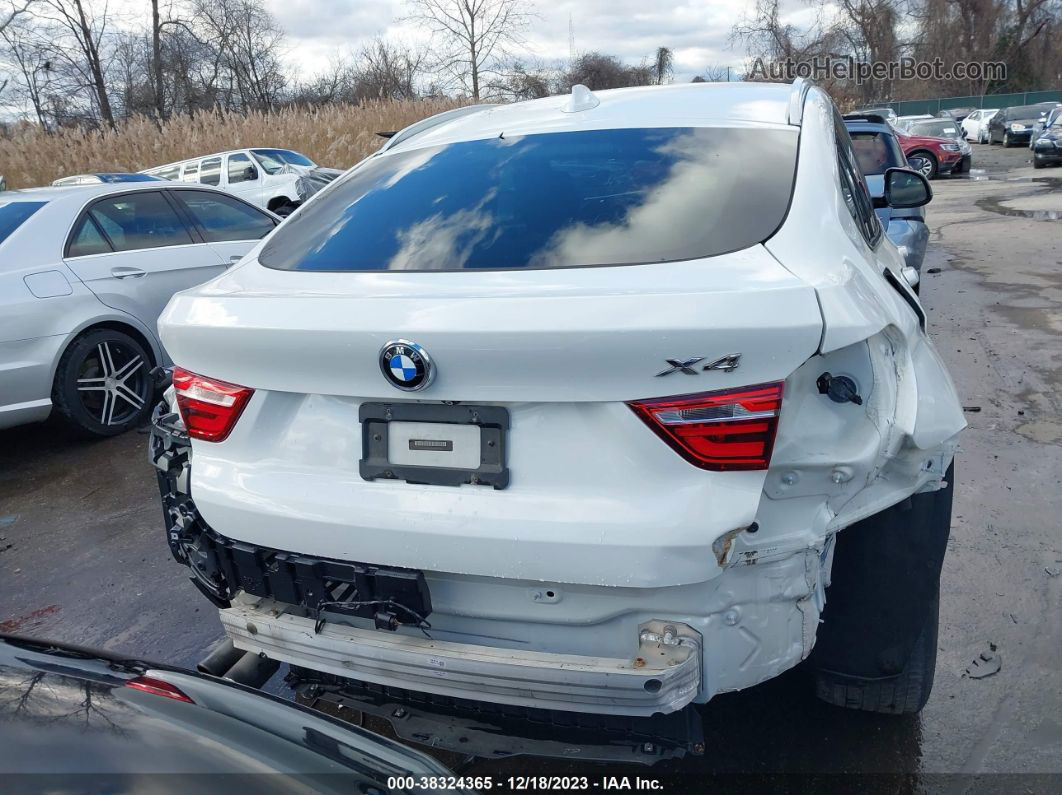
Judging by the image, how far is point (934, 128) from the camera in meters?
25.4

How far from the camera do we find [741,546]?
74.0 inches

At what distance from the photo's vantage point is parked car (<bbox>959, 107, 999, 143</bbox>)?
36188 millimetres

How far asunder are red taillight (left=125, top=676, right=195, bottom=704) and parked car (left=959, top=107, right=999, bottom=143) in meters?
40.1

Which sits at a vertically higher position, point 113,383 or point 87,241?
point 87,241

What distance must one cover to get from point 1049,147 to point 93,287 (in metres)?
24.1

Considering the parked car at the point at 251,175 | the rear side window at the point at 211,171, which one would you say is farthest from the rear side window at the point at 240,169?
the rear side window at the point at 211,171

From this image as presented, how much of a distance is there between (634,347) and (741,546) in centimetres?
50

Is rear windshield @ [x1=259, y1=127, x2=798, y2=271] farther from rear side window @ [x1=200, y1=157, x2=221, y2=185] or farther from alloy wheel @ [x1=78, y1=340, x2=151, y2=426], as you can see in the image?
rear side window @ [x1=200, y1=157, x2=221, y2=185]

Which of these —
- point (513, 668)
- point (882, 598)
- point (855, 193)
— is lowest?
point (882, 598)

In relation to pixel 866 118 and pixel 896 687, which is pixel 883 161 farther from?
pixel 896 687

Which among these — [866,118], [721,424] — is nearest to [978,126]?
[866,118]

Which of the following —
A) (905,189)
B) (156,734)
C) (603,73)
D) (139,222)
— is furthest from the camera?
(603,73)

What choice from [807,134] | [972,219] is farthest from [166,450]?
[972,219]

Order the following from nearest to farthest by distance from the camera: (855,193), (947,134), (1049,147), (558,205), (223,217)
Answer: (558,205) → (855,193) → (223,217) → (1049,147) → (947,134)
